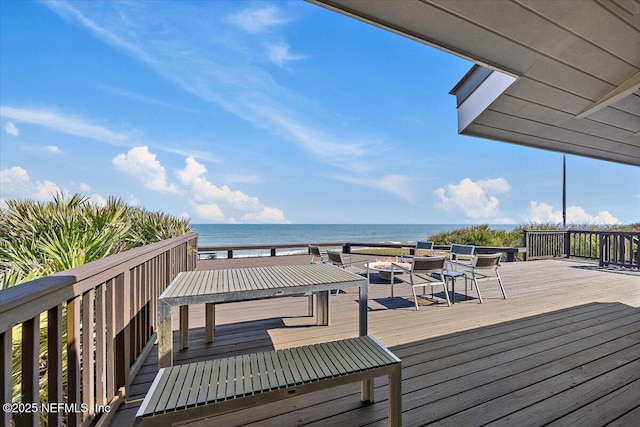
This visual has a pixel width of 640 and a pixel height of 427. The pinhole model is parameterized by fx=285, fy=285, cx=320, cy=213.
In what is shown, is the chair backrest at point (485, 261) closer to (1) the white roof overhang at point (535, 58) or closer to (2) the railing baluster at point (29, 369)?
(1) the white roof overhang at point (535, 58)

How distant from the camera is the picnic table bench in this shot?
105 centimetres

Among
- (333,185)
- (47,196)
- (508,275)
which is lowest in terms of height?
(508,275)

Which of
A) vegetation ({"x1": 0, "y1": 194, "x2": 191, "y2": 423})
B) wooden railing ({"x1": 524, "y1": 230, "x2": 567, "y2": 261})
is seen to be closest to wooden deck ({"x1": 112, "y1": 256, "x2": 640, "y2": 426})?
vegetation ({"x1": 0, "y1": 194, "x2": 191, "y2": 423})

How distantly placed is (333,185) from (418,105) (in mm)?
19148

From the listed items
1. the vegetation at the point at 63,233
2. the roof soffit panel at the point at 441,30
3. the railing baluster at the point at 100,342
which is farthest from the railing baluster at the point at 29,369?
the roof soffit panel at the point at 441,30

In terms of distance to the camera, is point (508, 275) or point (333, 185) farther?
point (333, 185)

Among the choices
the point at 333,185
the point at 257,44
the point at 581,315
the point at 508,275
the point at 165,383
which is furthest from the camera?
the point at 333,185

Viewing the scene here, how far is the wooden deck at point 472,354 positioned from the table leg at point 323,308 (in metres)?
0.07

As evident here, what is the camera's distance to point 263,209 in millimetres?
43906

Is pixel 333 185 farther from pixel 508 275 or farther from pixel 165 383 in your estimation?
pixel 165 383

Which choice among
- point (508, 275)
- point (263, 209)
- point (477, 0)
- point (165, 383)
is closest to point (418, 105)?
point (508, 275)

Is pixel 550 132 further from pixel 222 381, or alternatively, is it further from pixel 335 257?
pixel 222 381

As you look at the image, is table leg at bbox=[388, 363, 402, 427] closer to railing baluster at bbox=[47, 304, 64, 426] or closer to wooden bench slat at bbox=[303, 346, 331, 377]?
wooden bench slat at bbox=[303, 346, 331, 377]

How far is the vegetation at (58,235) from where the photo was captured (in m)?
1.96
